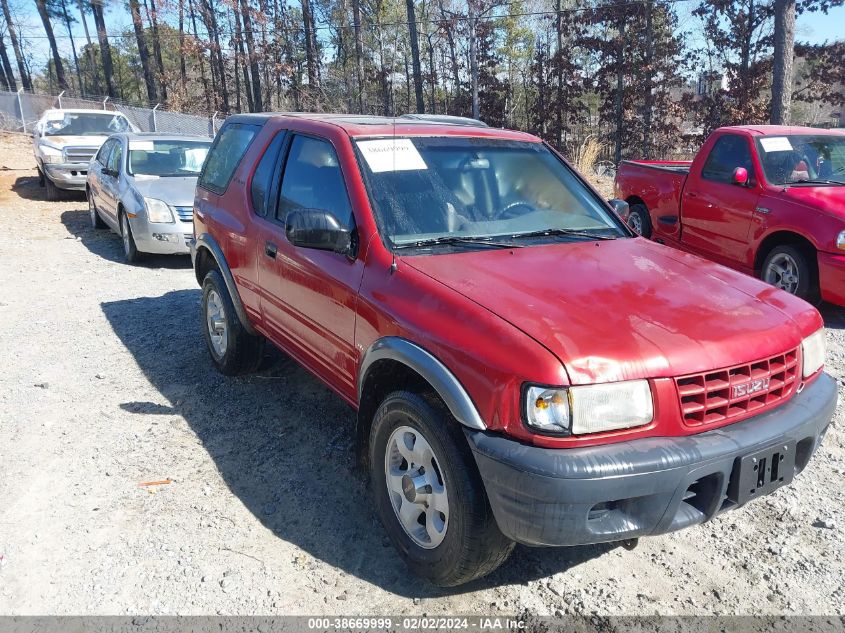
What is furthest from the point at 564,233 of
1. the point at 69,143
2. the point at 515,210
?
the point at 69,143

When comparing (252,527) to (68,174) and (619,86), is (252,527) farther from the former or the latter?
(619,86)

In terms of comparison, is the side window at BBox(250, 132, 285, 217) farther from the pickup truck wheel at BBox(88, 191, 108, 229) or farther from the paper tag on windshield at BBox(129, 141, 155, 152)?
the pickup truck wheel at BBox(88, 191, 108, 229)

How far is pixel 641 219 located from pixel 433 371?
266 inches

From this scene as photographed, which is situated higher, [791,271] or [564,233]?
[564,233]

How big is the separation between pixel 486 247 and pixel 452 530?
53.8 inches

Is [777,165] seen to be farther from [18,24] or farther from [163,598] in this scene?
[18,24]

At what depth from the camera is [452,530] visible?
260cm

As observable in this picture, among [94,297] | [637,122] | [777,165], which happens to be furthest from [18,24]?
[777,165]

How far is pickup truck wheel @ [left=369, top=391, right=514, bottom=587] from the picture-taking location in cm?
254

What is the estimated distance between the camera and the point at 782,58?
1394cm

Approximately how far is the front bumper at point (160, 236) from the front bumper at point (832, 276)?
690cm

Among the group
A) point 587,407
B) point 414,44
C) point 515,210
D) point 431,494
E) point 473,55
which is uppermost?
point 414,44

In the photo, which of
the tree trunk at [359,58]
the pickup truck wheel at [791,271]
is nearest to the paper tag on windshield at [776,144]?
the pickup truck wheel at [791,271]

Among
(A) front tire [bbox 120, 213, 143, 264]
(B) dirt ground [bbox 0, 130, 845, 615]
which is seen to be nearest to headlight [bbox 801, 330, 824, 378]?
(B) dirt ground [bbox 0, 130, 845, 615]
